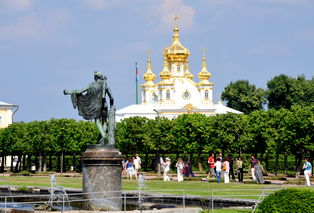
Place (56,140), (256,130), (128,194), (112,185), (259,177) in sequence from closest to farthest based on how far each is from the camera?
(112,185)
(128,194)
(259,177)
(256,130)
(56,140)

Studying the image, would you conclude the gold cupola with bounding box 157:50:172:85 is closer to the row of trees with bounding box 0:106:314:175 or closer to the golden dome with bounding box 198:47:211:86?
the golden dome with bounding box 198:47:211:86

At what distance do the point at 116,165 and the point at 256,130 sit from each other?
28852mm

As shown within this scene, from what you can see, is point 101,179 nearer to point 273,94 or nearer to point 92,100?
point 92,100

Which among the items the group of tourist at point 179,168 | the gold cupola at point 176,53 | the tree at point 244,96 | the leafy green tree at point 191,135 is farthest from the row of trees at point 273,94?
the group of tourist at point 179,168

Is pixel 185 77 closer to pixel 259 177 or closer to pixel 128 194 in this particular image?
pixel 259 177

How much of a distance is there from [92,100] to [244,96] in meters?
84.9

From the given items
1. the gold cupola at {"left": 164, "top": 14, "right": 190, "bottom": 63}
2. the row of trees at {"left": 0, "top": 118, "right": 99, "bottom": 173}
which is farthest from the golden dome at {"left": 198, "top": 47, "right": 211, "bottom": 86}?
the row of trees at {"left": 0, "top": 118, "right": 99, "bottom": 173}

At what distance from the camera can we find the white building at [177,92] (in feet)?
293

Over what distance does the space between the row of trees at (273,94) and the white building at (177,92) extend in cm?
513

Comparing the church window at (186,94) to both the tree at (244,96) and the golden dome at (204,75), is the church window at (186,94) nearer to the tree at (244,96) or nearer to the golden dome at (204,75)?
the golden dome at (204,75)

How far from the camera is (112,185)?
13094 millimetres

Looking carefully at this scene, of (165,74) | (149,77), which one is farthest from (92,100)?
(149,77)

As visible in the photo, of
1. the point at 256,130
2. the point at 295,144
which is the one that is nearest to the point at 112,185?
the point at 295,144

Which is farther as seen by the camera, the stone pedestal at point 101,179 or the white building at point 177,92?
the white building at point 177,92
